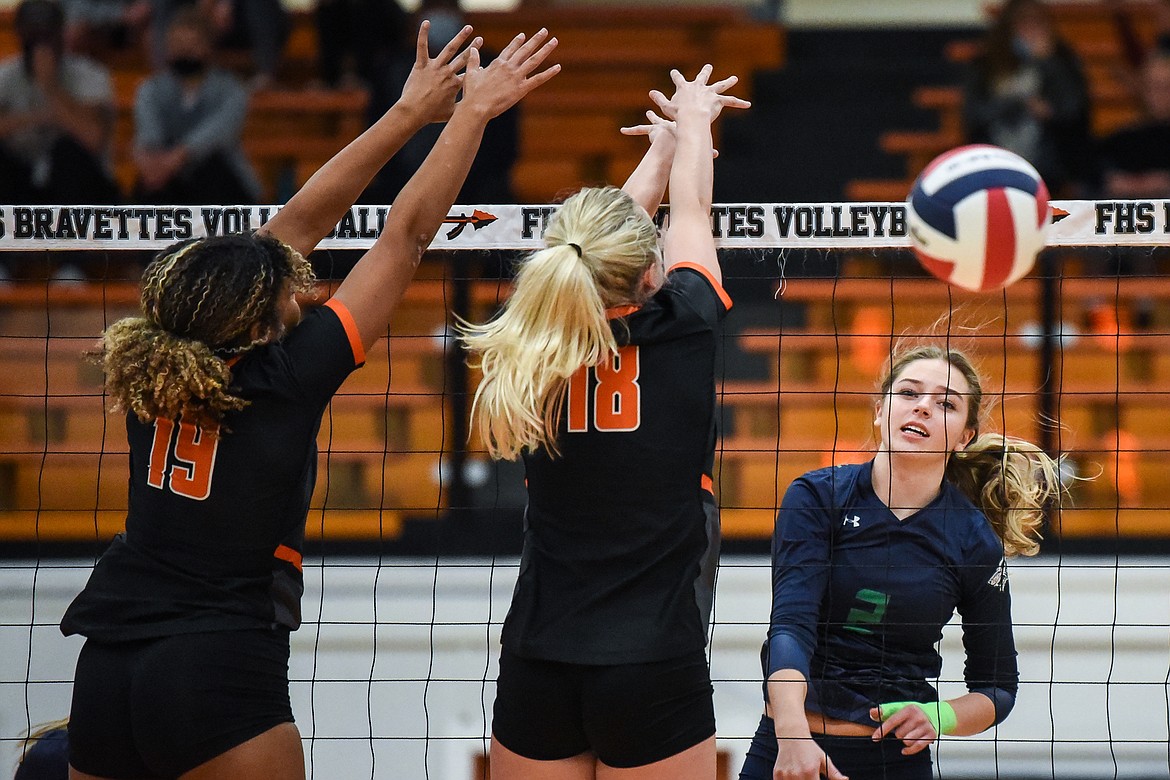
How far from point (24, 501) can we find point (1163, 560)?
A: 5.25 meters

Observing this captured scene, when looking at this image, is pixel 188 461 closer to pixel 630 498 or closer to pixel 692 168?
pixel 630 498

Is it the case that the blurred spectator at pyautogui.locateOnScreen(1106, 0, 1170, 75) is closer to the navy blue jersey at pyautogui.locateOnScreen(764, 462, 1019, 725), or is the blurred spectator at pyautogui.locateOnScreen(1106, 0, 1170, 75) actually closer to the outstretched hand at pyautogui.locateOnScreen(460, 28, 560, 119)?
the navy blue jersey at pyautogui.locateOnScreen(764, 462, 1019, 725)

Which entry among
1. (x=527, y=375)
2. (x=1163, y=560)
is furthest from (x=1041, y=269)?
(x=527, y=375)

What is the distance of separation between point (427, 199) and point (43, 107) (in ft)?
19.5

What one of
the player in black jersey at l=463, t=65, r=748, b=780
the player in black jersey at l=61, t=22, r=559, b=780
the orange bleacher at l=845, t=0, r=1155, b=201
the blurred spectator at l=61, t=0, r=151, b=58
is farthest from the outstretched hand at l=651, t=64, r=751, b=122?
the blurred spectator at l=61, t=0, r=151, b=58

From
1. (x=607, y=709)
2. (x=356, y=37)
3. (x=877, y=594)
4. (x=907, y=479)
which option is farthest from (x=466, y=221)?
(x=356, y=37)

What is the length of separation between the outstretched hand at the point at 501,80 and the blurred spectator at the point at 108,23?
293 inches

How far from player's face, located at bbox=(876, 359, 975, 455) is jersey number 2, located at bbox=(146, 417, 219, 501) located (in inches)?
67.3

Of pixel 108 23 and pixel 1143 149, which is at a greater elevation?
pixel 108 23

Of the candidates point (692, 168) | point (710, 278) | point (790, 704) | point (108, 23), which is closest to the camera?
point (710, 278)

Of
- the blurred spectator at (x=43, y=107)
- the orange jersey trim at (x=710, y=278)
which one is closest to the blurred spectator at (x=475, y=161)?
the blurred spectator at (x=43, y=107)

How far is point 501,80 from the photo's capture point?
3.05 meters

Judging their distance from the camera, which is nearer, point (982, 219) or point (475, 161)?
point (982, 219)

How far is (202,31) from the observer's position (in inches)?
316
